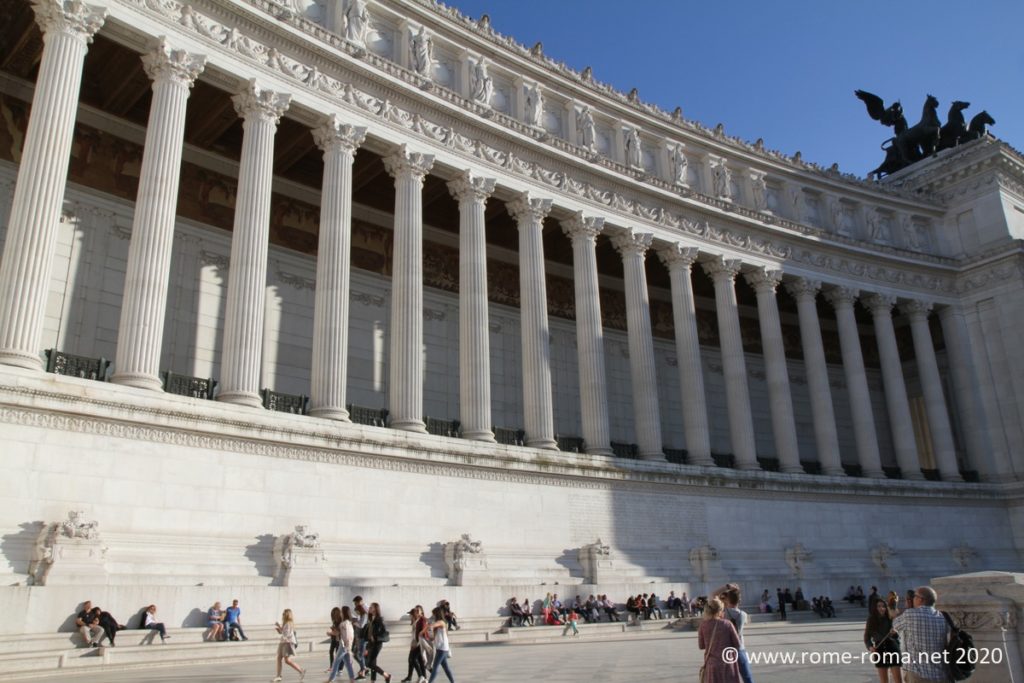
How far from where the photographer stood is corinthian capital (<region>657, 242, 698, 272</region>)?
37.7 m

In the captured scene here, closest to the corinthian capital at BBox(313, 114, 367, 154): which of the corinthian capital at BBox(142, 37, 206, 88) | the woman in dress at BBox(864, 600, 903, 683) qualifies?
the corinthian capital at BBox(142, 37, 206, 88)

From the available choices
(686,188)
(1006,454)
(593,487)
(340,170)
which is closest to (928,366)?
(1006,454)

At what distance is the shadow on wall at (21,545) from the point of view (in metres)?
18.1

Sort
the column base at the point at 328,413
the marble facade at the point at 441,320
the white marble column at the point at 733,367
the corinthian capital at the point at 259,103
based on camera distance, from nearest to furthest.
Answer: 1. the marble facade at the point at 441,320
2. the column base at the point at 328,413
3. the corinthian capital at the point at 259,103
4. the white marble column at the point at 733,367

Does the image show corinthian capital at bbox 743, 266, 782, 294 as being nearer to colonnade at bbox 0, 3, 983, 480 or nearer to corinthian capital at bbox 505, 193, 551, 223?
colonnade at bbox 0, 3, 983, 480

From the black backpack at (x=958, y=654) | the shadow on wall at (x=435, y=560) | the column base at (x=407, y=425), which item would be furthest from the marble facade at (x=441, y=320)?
the black backpack at (x=958, y=654)

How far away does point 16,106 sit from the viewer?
90.8ft

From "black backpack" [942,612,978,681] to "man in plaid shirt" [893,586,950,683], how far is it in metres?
0.12

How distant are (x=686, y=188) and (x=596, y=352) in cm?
1003

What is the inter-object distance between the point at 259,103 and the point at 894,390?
32.2 m

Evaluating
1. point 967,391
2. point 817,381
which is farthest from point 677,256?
point 967,391

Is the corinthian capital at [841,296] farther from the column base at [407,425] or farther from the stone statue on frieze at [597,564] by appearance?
the column base at [407,425]

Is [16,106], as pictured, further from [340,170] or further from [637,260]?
[637,260]

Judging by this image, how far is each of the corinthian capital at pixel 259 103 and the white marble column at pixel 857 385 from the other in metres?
28.4
